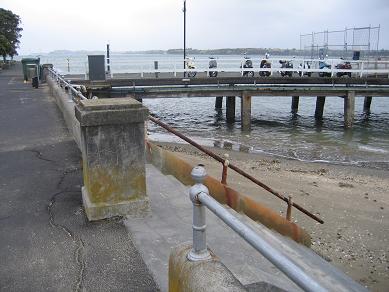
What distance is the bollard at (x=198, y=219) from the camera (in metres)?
2.64

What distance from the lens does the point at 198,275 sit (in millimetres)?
2660

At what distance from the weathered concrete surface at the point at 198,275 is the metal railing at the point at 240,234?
0.07 metres

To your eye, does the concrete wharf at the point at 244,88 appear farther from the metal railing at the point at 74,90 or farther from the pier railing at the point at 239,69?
the metal railing at the point at 74,90

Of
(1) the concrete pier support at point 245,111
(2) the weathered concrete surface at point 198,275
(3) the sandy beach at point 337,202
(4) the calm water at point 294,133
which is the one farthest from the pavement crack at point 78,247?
(1) the concrete pier support at point 245,111

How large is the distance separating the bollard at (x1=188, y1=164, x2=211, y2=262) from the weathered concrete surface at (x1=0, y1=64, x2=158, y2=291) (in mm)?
995

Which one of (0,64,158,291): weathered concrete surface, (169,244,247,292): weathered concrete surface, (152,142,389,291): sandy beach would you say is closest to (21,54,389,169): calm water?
(152,142,389,291): sandy beach

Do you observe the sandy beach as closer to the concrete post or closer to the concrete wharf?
the concrete post

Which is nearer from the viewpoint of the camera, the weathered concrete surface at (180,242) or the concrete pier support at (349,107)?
the weathered concrete surface at (180,242)

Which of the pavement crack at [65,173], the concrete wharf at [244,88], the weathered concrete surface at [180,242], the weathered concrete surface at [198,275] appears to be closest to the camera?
the weathered concrete surface at [198,275]

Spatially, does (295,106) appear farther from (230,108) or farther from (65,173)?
(65,173)

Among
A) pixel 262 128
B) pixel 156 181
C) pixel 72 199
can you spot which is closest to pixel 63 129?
pixel 156 181

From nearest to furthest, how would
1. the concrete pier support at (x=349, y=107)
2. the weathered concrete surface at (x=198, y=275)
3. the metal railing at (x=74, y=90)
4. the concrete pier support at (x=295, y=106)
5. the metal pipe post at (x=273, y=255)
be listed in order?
the metal pipe post at (x=273, y=255), the weathered concrete surface at (x=198, y=275), the metal railing at (x=74, y=90), the concrete pier support at (x=349, y=107), the concrete pier support at (x=295, y=106)

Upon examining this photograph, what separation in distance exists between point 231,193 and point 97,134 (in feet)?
8.73

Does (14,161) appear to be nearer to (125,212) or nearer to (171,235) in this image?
(125,212)
